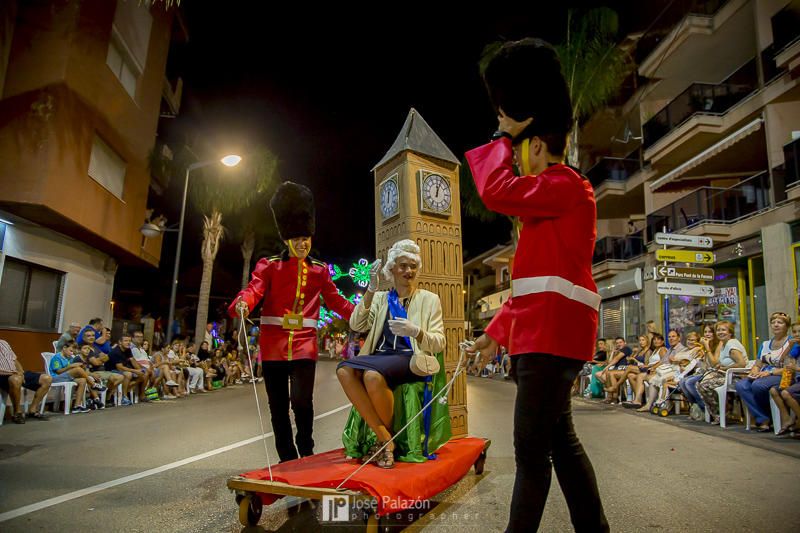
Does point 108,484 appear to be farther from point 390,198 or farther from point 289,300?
point 390,198

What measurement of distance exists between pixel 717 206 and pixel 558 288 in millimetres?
17313

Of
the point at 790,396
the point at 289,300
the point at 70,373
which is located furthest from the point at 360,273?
the point at 289,300

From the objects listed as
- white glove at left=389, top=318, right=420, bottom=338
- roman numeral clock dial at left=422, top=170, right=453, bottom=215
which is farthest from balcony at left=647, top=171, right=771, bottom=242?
white glove at left=389, top=318, right=420, bottom=338

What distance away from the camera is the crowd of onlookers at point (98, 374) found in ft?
27.2

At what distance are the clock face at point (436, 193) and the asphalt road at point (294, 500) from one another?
2.50m

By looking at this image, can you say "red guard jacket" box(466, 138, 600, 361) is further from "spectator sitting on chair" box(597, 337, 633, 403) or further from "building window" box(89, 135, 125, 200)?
"building window" box(89, 135, 125, 200)

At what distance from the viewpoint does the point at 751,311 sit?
1558 centimetres

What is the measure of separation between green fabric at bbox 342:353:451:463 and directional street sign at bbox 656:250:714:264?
10.3 metres

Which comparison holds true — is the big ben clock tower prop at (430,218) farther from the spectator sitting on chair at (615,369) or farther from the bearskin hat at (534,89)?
the spectator sitting on chair at (615,369)

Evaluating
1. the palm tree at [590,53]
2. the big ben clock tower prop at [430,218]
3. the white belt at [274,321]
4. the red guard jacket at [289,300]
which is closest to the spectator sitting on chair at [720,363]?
the big ben clock tower prop at [430,218]

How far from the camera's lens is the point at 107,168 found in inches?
603

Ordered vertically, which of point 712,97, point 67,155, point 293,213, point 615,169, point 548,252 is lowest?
point 548,252

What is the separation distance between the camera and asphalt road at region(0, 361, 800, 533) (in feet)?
11.1

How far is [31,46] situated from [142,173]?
552 centimetres
